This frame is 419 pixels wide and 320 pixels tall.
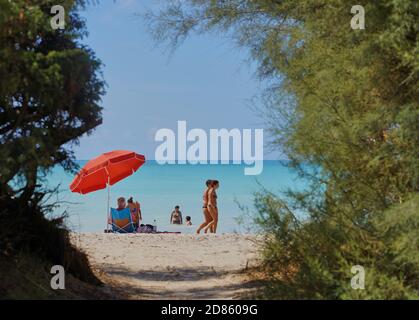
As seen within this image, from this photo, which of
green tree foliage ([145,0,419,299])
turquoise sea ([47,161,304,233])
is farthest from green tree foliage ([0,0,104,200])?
green tree foliage ([145,0,419,299])

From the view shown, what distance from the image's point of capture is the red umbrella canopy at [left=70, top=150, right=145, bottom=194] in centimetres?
1912

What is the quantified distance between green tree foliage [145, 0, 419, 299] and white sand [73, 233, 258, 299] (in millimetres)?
1296

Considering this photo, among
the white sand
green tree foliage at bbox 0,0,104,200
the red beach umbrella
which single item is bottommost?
the white sand

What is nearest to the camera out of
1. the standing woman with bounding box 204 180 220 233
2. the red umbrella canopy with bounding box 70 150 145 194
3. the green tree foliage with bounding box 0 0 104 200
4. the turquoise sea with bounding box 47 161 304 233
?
the green tree foliage with bounding box 0 0 104 200

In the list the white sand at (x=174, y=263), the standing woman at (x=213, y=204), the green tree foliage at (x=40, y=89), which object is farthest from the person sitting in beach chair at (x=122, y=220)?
the green tree foliage at (x=40, y=89)

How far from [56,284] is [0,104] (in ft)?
7.67

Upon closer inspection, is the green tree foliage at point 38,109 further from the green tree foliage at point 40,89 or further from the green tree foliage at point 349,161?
the green tree foliage at point 349,161

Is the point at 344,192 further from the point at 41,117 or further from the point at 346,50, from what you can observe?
the point at 41,117

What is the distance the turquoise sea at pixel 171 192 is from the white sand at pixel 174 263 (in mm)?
835

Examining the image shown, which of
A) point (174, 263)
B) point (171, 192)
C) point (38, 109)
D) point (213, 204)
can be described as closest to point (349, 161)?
point (38, 109)

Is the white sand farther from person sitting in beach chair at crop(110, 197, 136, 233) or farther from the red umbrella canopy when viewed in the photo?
the red umbrella canopy

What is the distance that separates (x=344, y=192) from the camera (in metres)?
8.07

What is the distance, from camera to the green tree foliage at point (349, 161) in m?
7.06
